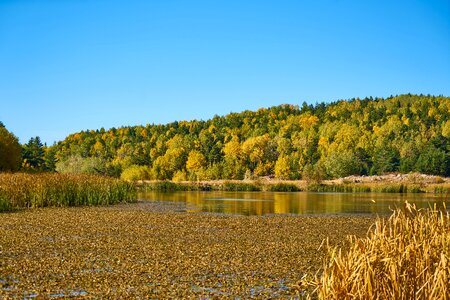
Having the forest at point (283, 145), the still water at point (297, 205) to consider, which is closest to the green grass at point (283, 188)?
the forest at point (283, 145)

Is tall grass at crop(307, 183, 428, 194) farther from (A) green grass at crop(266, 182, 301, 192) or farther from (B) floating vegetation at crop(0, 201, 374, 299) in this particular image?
(B) floating vegetation at crop(0, 201, 374, 299)

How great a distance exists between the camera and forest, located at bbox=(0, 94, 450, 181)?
100250 mm

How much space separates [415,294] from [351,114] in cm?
14407

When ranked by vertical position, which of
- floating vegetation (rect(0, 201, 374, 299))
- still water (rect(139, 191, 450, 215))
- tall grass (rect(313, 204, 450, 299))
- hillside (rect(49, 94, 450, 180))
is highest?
hillside (rect(49, 94, 450, 180))

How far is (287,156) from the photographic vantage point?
11494cm

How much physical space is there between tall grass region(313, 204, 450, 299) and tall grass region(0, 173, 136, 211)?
21353 millimetres

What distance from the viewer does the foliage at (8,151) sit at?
148 ft

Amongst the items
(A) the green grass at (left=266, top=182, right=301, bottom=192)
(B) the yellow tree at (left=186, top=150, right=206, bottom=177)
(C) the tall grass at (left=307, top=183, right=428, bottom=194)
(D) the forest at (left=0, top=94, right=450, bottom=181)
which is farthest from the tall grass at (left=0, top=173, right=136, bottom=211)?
(B) the yellow tree at (left=186, top=150, right=206, bottom=177)

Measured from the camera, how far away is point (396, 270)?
6785 millimetres

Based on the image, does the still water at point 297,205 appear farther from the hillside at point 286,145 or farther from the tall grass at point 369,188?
the hillside at point 286,145

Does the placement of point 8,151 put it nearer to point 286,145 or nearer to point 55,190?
point 55,190

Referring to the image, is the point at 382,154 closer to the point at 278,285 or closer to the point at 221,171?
the point at 221,171

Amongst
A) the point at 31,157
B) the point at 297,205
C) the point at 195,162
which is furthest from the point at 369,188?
the point at 195,162

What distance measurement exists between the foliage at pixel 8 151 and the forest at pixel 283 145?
19.5 meters
